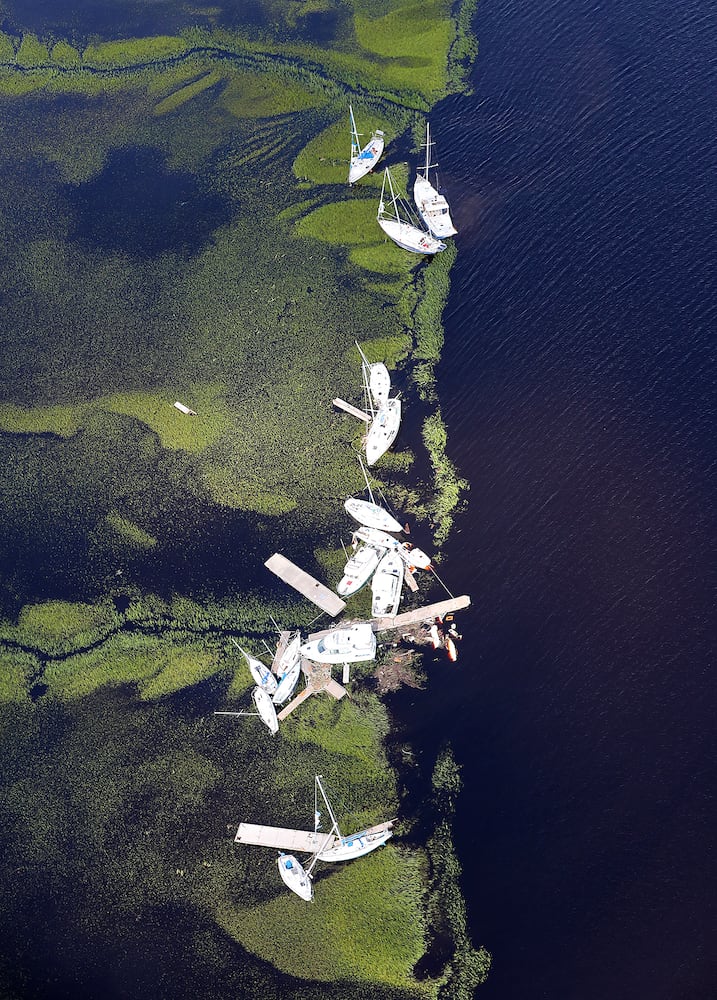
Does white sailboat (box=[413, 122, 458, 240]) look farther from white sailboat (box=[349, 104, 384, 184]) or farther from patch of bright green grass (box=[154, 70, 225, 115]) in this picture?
patch of bright green grass (box=[154, 70, 225, 115])

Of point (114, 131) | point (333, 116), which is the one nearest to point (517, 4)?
point (333, 116)

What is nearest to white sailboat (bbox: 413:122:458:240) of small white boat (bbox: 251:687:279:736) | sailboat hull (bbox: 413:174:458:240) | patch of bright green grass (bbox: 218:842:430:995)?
sailboat hull (bbox: 413:174:458:240)

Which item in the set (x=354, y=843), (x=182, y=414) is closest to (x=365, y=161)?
(x=182, y=414)

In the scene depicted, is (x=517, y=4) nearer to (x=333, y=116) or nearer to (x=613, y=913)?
(x=333, y=116)

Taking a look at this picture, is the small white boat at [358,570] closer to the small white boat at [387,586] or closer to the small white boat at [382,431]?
the small white boat at [387,586]

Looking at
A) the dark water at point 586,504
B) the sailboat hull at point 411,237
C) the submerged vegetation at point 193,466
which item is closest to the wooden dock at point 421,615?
A: the dark water at point 586,504

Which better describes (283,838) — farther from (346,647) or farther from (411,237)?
(411,237)
